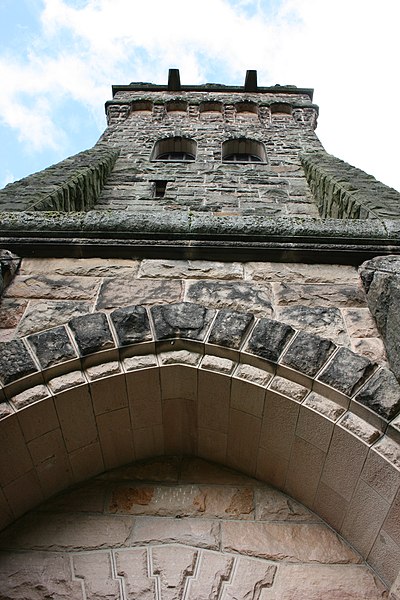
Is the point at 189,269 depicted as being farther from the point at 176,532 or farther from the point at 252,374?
the point at 176,532

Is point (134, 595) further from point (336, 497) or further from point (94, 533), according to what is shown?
point (336, 497)

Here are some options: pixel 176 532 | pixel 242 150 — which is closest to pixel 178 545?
pixel 176 532

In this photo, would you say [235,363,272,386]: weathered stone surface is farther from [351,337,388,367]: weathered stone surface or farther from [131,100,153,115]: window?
[131,100,153,115]: window

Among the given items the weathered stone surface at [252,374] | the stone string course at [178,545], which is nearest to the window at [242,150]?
the weathered stone surface at [252,374]

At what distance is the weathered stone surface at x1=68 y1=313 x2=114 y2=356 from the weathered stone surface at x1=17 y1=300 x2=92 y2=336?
0.13m

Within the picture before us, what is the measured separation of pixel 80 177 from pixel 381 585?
4816 mm

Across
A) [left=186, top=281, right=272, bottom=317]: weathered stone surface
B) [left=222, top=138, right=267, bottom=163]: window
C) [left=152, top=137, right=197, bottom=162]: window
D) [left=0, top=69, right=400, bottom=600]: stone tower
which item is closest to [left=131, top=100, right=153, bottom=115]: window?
[left=152, top=137, right=197, bottom=162]: window

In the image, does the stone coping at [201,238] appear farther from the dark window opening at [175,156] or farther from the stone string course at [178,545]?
the dark window opening at [175,156]

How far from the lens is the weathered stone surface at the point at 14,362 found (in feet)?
8.68

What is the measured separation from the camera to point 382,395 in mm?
2537

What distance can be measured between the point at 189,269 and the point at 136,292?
0.41 m

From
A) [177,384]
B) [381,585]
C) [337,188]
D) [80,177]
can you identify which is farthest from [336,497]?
[80,177]

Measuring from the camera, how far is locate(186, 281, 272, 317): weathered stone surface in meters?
3.13

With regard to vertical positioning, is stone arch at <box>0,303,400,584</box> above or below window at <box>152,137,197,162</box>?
below
